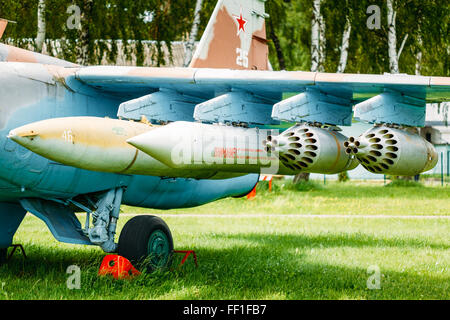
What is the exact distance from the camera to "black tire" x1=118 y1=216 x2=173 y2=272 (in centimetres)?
782

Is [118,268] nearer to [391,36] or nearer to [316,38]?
[316,38]

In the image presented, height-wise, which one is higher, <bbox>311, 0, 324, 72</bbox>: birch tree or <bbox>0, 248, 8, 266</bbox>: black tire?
<bbox>311, 0, 324, 72</bbox>: birch tree

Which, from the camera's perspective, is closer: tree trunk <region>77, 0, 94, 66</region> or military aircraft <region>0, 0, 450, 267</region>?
military aircraft <region>0, 0, 450, 267</region>

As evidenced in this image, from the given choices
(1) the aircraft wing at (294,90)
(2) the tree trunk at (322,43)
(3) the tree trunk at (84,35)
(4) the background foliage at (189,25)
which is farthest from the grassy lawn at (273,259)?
(4) the background foliage at (189,25)

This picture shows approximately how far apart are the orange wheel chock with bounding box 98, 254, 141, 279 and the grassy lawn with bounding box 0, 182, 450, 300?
124mm

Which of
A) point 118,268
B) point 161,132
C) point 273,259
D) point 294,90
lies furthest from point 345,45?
point 161,132

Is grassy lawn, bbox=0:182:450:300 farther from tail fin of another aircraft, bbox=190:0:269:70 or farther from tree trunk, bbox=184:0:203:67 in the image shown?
tree trunk, bbox=184:0:203:67

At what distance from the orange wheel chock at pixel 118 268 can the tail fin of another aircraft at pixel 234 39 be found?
10.4 feet

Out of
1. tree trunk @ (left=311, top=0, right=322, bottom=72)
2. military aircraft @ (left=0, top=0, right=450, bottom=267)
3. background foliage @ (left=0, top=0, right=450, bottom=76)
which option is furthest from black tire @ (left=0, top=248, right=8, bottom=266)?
Result: tree trunk @ (left=311, top=0, right=322, bottom=72)

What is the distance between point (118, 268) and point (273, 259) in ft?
10.5

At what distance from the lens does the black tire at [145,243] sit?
7820 millimetres

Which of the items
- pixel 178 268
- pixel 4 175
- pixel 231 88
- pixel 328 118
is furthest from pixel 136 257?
pixel 328 118

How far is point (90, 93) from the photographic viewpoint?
7.63 m
